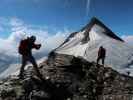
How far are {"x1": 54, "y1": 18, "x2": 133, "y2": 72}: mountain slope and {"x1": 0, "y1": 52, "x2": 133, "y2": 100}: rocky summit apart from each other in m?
10.1

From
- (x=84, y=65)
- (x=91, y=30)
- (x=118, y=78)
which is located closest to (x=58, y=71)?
(x=84, y=65)

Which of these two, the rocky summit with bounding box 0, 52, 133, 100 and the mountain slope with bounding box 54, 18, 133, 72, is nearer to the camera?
the rocky summit with bounding box 0, 52, 133, 100

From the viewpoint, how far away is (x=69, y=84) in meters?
24.3

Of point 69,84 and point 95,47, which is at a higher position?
point 95,47

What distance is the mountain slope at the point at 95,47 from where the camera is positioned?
4012 cm

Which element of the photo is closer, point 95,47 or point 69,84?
point 69,84

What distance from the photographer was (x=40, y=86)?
2278 cm

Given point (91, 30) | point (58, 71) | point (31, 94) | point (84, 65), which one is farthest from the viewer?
point (91, 30)

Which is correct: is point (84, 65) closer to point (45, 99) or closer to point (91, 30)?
point (45, 99)

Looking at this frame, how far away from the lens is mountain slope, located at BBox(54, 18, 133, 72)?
40.1 m

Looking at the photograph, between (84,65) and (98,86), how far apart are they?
418 centimetres

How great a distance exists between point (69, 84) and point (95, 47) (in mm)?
19105

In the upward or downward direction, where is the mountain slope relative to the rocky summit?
upward

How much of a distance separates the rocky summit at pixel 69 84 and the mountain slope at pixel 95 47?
33.1 feet
